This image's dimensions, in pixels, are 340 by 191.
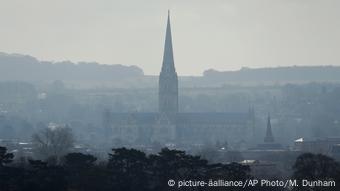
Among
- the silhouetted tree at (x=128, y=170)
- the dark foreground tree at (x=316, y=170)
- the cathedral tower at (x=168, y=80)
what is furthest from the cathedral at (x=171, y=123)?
the silhouetted tree at (x=128, y=170)

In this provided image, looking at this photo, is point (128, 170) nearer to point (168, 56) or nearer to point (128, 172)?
point (128, 172)

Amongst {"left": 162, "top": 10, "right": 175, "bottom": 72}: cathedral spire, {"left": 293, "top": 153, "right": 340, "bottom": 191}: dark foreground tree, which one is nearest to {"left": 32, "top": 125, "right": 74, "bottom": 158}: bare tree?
{"left": 293, "top": 153, "right": 340, "bottom": 191}: dark foreground tree

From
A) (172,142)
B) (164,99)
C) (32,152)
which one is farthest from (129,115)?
(32,152)

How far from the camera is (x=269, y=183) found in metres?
76.1

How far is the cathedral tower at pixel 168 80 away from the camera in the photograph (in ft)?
611

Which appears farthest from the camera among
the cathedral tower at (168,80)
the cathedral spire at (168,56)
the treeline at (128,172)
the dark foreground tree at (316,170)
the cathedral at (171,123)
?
the cathedral tower at (168,80)

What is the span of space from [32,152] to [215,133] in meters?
68.2

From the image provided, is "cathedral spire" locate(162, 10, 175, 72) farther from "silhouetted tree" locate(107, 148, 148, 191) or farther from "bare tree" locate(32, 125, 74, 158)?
"silhouetted tree" locate(107, 148, 148, 191)

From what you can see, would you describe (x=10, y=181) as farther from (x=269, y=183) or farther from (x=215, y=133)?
(x=215, y=133)

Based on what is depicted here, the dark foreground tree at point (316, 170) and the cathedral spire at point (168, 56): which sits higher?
the cathedral spire at point (168, 56)

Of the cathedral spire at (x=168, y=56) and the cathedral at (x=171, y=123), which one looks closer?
the cathedral at (x=171, y=123)

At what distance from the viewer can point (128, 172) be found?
73.9m

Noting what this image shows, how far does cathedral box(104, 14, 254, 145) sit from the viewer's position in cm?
18212

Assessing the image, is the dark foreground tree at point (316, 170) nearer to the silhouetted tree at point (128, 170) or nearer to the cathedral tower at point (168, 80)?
the silhouetted tree at point (128, 170)
